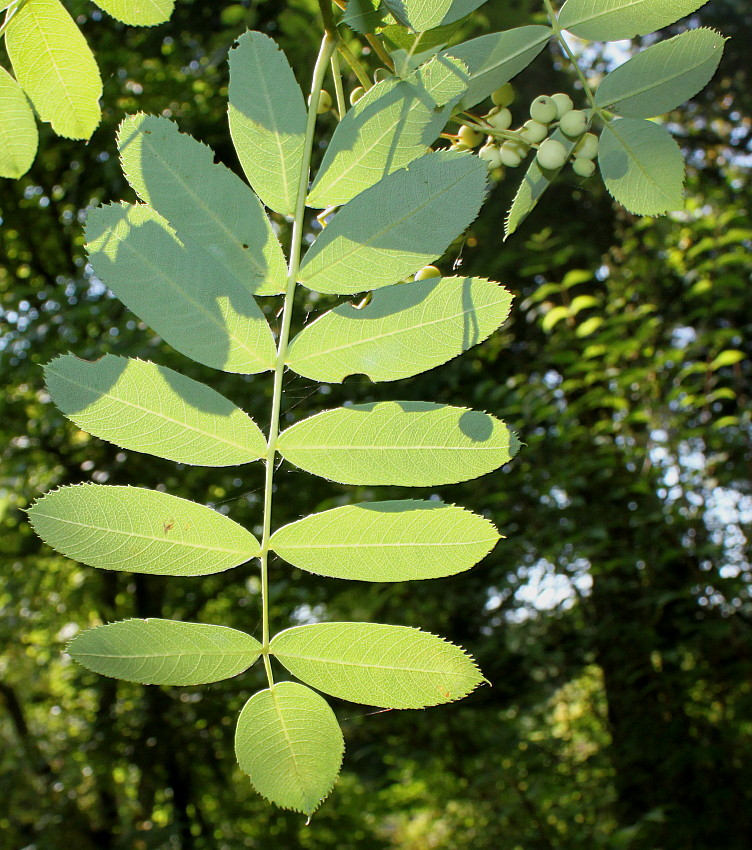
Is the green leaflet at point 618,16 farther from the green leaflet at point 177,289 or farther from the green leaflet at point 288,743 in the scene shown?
the green leaflet at point 288,743

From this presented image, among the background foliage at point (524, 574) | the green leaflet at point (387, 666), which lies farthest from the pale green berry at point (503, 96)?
the background foliage at point (524, 574)

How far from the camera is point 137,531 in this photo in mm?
425

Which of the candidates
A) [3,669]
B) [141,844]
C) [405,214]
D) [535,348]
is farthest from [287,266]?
[3,669]

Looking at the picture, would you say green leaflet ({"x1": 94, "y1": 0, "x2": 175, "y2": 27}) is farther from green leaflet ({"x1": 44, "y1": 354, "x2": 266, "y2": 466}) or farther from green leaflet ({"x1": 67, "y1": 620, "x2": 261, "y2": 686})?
green leaflet ({"x1": 67, "y1": 620, "x2": 261, "y2": 686})

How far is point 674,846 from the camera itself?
2.48 meters

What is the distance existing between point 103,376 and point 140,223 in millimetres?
87

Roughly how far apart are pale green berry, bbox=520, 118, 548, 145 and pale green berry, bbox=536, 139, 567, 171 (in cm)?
4

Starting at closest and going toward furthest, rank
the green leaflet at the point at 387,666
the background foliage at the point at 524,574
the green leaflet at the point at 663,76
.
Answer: the green leaflet at the point at 387,666
the green leaflet at the point at 663,76
the background foliage at the point at 524,574

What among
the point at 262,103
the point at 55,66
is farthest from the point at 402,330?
the point at 55,66

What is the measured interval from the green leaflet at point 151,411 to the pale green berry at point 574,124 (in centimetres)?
33

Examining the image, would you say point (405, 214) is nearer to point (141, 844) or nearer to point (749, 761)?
point (749, 761)

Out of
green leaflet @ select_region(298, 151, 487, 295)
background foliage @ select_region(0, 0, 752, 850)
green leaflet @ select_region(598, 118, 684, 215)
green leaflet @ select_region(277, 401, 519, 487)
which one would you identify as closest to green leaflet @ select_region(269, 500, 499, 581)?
green leaflet @ select_region(277, 401, 519, 487)

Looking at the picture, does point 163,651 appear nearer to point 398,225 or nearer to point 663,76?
Answer: point 398,225

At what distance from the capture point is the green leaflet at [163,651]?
406 millimetres
